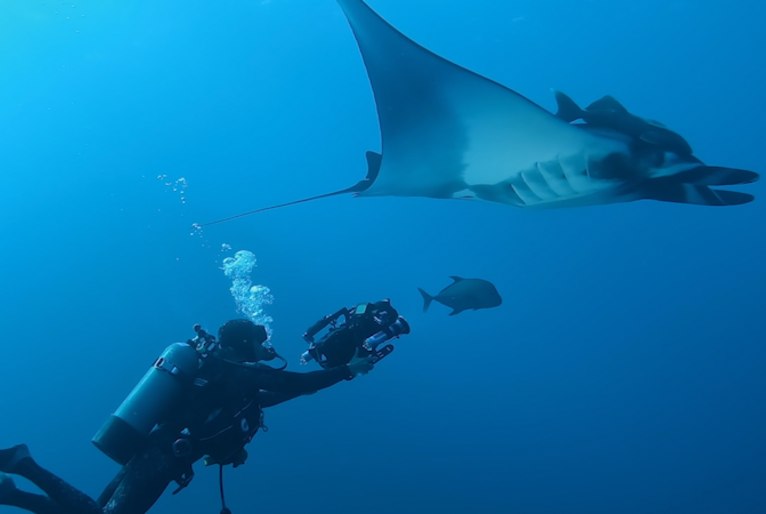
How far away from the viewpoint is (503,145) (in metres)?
3.54

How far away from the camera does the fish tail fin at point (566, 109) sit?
3.20 metres

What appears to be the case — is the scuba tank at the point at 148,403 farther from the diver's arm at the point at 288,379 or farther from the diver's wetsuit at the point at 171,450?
the diver's arm at the point at 288,379

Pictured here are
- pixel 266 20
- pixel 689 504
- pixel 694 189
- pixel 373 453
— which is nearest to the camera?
pixel 694 189

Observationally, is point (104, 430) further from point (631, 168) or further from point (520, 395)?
point (520, 395)

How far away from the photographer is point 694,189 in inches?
125

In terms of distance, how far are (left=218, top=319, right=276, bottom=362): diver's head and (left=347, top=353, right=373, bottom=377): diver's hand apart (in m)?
0.76

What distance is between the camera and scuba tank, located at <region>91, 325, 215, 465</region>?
372 centimetres

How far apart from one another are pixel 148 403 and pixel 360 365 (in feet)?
5.01

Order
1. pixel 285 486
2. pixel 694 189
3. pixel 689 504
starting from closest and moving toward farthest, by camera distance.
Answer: pixel 694 189 < pixel 285 486 < pixel 689 504

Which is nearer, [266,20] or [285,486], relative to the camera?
[266,20]

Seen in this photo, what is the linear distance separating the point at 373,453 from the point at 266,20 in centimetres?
2050

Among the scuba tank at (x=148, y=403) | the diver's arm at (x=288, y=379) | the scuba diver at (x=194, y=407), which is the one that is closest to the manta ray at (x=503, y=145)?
the scuba diver at (x=194, y=407)

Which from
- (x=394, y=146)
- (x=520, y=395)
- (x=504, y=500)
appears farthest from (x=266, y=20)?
(x=520, y=395)

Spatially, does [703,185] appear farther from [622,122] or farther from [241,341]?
[241,341]
